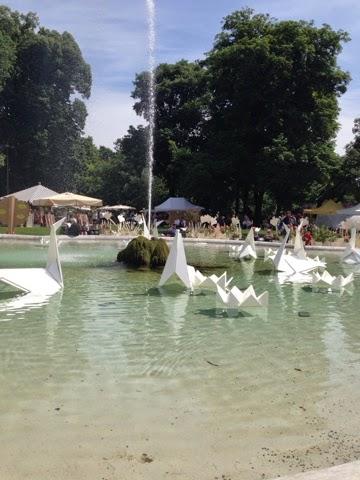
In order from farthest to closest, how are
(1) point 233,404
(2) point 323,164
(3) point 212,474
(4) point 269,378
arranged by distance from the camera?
(2) point 323,164
(4) point 269,378
(1) point 233,404
(3) point 212,474

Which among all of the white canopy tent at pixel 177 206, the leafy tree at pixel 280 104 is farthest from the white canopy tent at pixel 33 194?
the leafy tree at pixel 280 104

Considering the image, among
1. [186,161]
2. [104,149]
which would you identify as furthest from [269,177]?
[104,149]

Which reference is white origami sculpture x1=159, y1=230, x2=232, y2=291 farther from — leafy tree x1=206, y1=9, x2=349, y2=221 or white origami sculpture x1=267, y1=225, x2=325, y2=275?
leafy tree x1=206, y1=9, x2=349, y2=221

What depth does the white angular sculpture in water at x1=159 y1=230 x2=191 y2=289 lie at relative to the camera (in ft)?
36.7

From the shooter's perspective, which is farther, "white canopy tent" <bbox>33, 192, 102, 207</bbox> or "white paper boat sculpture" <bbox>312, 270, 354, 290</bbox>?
"white canopy tent" <bbox>33, 192, 102, 207</bbox>

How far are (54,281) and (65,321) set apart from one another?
8.66 feet

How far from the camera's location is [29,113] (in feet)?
163

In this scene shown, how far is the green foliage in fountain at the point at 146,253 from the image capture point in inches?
608

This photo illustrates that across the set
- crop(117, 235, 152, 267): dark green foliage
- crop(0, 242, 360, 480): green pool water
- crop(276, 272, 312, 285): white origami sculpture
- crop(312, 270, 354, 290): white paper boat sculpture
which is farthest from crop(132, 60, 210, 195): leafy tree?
crop(0, 242, 360, 480): green pool water

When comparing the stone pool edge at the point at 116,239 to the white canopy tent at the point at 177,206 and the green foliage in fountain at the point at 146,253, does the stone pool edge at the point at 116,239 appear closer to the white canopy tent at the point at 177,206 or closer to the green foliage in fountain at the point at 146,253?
the green foliage in fountain at the point at 146,253

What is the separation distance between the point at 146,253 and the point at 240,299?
6483mm

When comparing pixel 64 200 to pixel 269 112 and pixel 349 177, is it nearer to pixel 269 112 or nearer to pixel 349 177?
pixel 269 112

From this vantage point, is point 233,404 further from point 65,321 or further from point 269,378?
point 65,321

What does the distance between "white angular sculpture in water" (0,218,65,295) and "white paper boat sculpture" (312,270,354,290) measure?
5233mm
